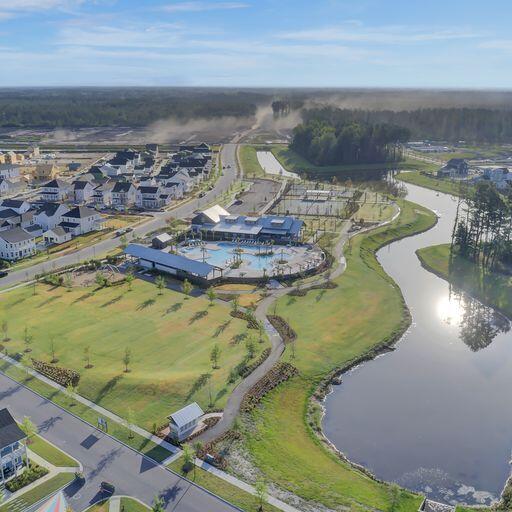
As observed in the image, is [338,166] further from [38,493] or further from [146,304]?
[38,493]

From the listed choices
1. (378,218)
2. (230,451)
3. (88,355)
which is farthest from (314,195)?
(230,451)

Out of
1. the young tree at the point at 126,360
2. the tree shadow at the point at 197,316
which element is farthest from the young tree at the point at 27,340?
the tree shadow at the point at 197,316

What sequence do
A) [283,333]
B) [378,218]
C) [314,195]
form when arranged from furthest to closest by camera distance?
[314,195] < [378,218] < [283,333]

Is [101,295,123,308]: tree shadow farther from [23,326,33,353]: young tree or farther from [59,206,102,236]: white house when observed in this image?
[59,206,102,236]: white house

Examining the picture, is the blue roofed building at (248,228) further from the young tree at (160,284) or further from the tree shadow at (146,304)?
the tree shadow at (146,304)

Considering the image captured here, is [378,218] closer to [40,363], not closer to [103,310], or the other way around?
[103,310]

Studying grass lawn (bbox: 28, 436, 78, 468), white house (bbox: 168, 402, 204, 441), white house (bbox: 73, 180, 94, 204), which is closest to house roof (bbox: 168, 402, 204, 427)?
white house (bbox: 168, 402, 204, 441)
